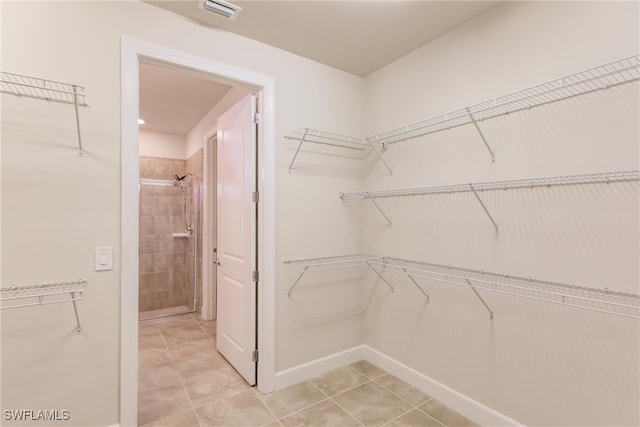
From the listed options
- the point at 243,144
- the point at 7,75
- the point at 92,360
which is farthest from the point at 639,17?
the point at 92,360

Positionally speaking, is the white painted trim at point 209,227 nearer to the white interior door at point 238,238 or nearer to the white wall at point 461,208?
the white interior door at point 238,238

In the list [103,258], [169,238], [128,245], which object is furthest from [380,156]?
[169,238]

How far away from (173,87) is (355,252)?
2.43 meters

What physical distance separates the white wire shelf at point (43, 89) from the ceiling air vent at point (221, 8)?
840mm

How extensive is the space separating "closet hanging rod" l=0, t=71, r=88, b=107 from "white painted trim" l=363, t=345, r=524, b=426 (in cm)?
269

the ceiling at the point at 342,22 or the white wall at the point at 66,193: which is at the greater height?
the ceiling at the point at 342,22

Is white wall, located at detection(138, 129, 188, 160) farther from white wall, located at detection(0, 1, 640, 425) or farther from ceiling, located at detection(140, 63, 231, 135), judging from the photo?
white wall, located at detection(0, 1, 640, 425)

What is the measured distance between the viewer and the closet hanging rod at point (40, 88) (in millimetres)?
1523

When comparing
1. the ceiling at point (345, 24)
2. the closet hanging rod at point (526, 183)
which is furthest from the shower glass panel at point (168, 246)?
the closet hanging rod at point (526, 183)

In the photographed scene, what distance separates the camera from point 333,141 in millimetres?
2666

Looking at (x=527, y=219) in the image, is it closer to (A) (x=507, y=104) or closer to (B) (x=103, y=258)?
(A) (x=507, y=104)

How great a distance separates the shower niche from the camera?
4.42 metres

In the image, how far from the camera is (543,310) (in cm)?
169

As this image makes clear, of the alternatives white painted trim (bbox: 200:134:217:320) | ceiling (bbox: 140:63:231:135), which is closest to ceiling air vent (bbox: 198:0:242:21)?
ceiling (bbox: 140:63:231:135)
